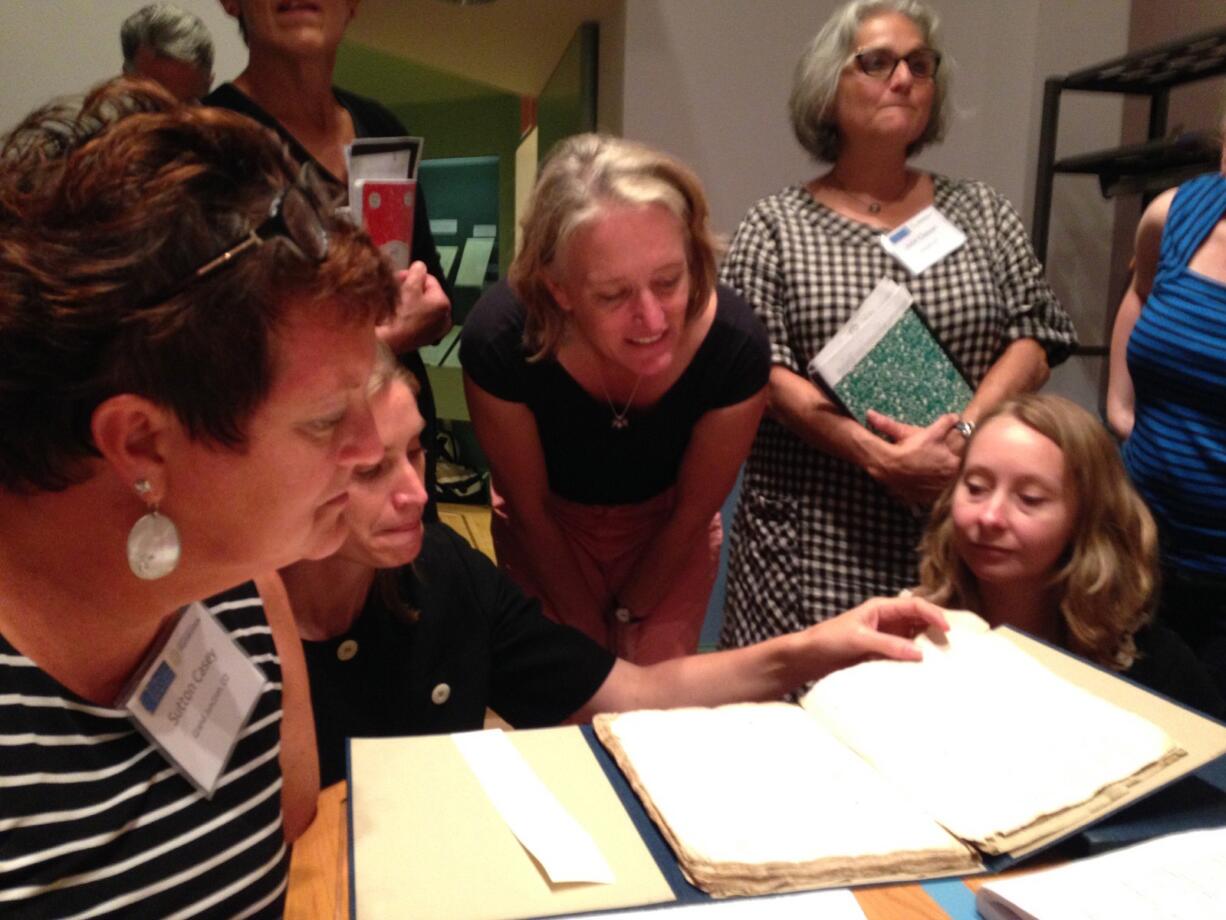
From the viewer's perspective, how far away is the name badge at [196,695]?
793 millimetres

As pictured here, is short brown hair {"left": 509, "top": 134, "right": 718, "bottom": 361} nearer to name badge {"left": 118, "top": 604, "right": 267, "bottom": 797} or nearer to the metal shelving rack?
name badge {"left": 118, "top": 604, "right": 267, "bottom": 797}

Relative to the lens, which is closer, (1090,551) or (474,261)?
(1090,551)

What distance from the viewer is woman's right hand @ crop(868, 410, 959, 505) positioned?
1.69 metres

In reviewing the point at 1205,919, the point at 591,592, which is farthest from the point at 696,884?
the point at 591,592

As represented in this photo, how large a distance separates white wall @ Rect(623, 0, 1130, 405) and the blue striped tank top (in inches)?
48.0

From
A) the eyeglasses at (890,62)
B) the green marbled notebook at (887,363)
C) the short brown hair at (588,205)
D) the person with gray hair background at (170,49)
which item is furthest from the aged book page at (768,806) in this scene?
the person with gray hair background at (170,49)

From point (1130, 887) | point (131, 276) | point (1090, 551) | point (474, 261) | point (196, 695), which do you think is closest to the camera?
point (131, 276)

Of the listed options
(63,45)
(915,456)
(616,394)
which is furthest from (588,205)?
(63,45)

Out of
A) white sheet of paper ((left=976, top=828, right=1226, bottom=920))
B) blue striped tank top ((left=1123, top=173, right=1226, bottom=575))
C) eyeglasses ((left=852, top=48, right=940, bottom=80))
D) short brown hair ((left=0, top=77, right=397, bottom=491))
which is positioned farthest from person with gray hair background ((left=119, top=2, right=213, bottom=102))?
white sheet of paper ((left=976, top=828, right=1226, bottom=920))

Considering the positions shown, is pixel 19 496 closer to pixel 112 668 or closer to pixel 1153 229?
pixel 112 668

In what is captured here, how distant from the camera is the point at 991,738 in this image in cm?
91

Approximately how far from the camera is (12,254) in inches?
25.1

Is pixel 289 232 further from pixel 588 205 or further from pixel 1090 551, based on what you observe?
pixel 1090 551

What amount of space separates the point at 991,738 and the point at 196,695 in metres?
0.66
